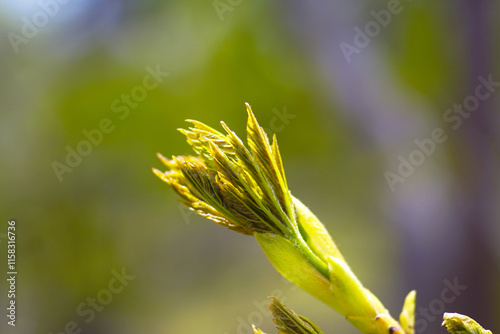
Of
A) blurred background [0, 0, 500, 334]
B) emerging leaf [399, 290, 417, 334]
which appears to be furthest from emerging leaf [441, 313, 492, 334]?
blurred background [0, 0, 500, 334]

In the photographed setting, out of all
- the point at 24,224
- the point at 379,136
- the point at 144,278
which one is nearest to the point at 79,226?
the point at 24,224

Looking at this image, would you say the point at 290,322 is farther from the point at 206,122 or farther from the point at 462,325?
the point at 206,122

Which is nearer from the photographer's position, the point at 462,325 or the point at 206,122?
the point at 462,325

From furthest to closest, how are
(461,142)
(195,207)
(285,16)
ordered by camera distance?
(285,16)
(461,142)
(195,207)

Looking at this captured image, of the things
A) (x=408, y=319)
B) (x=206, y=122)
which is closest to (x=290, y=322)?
(x=408, y=319)

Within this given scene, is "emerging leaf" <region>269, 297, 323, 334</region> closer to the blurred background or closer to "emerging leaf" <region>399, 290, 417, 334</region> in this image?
"emerging leaf" <region>399, 290, 417, 334</region>

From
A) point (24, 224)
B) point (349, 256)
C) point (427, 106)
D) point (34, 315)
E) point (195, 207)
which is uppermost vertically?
point (24, 224)

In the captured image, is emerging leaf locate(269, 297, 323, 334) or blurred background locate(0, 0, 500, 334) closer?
emerging leaf locate(269, 297, 323, 334)

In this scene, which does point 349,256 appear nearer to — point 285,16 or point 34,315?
point 285,16
